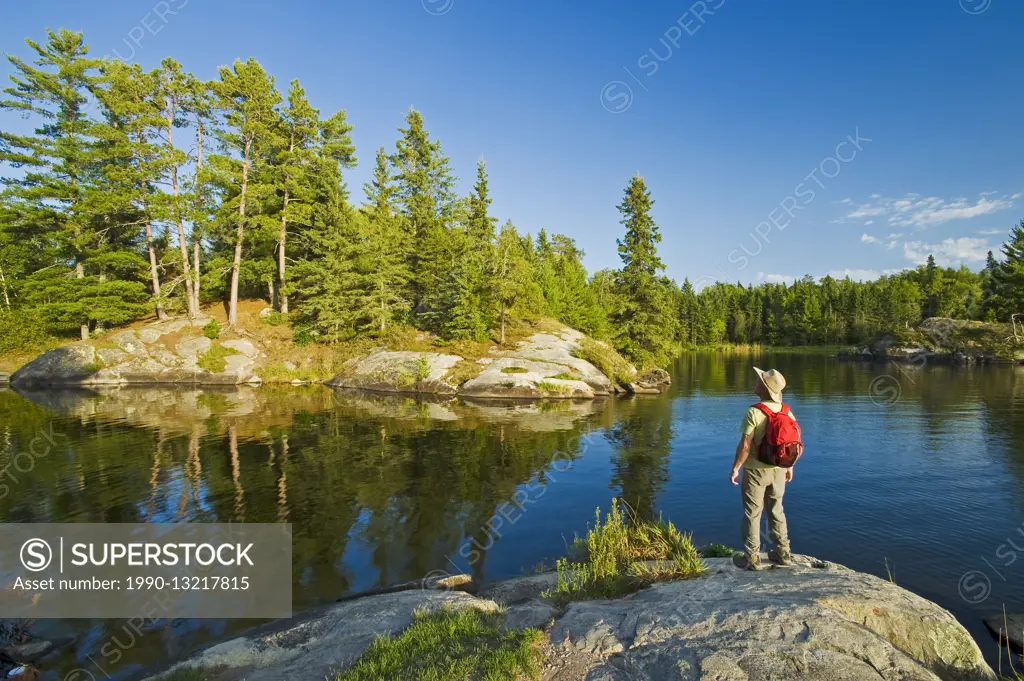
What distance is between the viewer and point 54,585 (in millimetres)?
8922

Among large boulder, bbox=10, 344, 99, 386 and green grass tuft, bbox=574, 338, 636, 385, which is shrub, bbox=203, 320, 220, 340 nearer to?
large boulder, bbox=10, 344, 99, 386

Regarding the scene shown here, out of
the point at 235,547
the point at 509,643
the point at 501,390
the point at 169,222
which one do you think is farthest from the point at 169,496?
the point at 169,222

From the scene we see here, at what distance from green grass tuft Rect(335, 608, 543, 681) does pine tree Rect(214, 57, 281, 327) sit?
41996 millimetres

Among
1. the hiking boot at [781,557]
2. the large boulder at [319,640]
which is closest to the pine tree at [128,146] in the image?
A: the large boulder at [319,640]

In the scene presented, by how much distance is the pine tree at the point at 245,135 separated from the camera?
40.0 m

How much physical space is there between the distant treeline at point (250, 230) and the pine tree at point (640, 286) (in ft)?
0.39

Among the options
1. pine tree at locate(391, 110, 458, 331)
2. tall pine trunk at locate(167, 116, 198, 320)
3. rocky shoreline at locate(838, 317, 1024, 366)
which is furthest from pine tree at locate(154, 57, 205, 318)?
rocky shoreline at locate(838, 317, 1024, 366)

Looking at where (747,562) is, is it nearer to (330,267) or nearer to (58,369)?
(330,267)

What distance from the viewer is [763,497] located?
6.98 meters

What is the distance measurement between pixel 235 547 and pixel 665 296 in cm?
3821

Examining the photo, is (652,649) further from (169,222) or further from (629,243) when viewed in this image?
(169,222)

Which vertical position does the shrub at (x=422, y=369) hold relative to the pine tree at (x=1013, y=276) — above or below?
below

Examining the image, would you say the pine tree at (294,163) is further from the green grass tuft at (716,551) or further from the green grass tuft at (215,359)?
the green grass tuft at (716,551)

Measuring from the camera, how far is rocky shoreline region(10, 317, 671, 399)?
33.5 m
